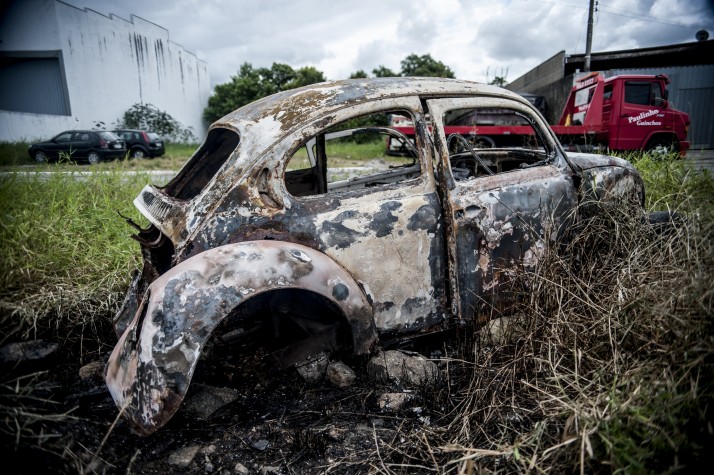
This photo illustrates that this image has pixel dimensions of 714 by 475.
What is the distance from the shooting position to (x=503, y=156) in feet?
12.3

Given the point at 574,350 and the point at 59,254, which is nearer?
the point at 574,350

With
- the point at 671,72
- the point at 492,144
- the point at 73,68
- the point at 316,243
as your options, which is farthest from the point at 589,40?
the point at 73,68

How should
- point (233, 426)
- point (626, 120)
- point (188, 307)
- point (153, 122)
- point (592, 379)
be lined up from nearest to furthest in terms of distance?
point (188, 307) < point (592, 379) < point (233, 426) < point (626, 120) < point (153, 122)

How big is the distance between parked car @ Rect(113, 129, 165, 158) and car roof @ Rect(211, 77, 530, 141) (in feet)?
44.7

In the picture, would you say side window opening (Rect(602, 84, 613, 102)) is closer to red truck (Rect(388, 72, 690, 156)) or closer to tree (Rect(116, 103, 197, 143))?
red truck (Rect(388, 72, 690, 156))

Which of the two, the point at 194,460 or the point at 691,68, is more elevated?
the point at 691,68

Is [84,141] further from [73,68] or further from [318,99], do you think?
[318,99]

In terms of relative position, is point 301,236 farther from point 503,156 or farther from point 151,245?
point 503,156

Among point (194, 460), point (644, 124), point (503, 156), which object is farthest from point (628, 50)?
point (194, 460)

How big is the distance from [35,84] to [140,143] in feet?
18.8

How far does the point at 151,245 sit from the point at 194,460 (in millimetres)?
1089

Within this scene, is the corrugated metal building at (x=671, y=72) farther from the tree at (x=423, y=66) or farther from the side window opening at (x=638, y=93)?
the tree at (x=423, y=66)

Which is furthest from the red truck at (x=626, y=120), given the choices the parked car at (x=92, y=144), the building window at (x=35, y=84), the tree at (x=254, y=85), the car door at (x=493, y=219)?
the tree at (x=254, y=85)

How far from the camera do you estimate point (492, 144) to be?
9.77m
